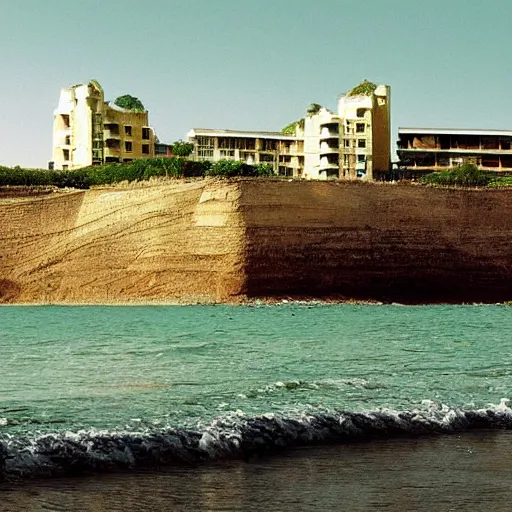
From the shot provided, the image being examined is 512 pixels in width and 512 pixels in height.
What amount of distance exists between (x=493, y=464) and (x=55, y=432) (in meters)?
2.77

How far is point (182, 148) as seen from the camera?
5603cm

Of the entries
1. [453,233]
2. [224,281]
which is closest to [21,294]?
[224,281]

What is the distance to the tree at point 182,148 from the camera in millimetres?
55875

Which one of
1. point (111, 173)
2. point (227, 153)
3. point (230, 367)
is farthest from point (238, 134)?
point (230, 367)

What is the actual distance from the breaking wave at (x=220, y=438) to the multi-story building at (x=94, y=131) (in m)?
45.0

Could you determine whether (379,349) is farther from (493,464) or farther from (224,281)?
(224,281)

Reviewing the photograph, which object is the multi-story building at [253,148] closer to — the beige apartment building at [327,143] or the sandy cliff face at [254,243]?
the beige apartment building at [327,143]

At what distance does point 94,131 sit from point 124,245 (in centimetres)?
2262

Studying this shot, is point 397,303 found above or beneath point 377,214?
beneath

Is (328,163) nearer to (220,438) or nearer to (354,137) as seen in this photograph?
(354,137)

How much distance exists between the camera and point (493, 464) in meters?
6.16

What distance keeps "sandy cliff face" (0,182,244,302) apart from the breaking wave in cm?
2084

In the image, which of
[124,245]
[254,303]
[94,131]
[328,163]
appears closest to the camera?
[254,303]

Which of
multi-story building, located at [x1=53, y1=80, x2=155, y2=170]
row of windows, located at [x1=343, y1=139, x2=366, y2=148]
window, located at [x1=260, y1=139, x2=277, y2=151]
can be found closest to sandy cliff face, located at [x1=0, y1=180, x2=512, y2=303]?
multi-story building, located at [x1=53, y1=80, x2=155, y2=170]
